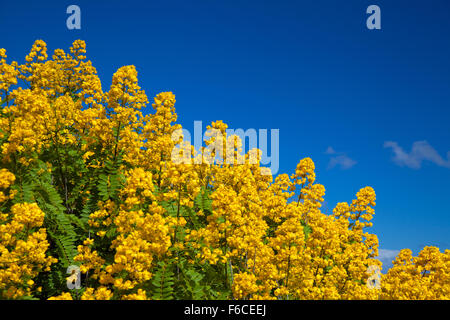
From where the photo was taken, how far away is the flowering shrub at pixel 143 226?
6.62m

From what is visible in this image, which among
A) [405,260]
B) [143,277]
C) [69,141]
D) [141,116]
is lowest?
[405,260]

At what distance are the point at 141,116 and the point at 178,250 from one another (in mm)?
7029

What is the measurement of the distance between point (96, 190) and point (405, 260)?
1190 cm

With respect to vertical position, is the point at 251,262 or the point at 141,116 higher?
the point at 141,116

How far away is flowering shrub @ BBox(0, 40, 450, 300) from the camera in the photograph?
6625 millimetres

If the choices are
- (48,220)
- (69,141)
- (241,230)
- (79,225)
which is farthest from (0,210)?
(241,230)

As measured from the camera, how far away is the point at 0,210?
7.66 metres

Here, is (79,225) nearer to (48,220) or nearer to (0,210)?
(48,220)

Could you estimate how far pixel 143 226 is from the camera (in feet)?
21.8

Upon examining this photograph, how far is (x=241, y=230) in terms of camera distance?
26.8 ft
